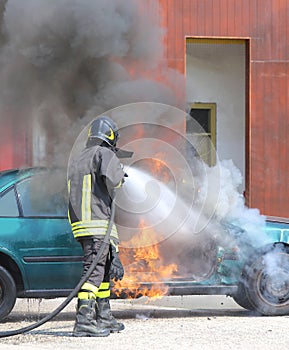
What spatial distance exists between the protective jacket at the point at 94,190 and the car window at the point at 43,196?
2.31 ft

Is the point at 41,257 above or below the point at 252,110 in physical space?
below

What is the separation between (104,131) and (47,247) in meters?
1.24

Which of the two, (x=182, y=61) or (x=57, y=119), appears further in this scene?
(x=182, y=61)

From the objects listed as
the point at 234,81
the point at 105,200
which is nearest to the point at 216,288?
the point at 105,200

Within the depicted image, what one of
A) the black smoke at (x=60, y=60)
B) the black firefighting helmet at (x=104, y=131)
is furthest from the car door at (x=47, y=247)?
the black smoke at (x=60, y=60)

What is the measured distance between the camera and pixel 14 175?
7.44 metres

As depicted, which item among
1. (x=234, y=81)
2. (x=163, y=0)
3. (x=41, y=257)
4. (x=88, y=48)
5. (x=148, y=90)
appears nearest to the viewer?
(x=41, y=257)

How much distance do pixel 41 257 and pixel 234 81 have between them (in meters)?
7.77

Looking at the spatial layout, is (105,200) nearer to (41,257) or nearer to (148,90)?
(41,257)

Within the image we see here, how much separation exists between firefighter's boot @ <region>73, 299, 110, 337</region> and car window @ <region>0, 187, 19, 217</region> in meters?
1.24

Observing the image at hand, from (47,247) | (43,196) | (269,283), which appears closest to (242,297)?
(269,283)

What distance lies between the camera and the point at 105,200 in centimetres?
653

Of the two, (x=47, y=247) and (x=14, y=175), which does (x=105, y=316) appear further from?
(x=14, y=175)

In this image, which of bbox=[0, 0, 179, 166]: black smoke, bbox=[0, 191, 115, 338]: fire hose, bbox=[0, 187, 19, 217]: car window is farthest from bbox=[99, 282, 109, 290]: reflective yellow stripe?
bbox=[0, 0, 179, 166]: black smoke
